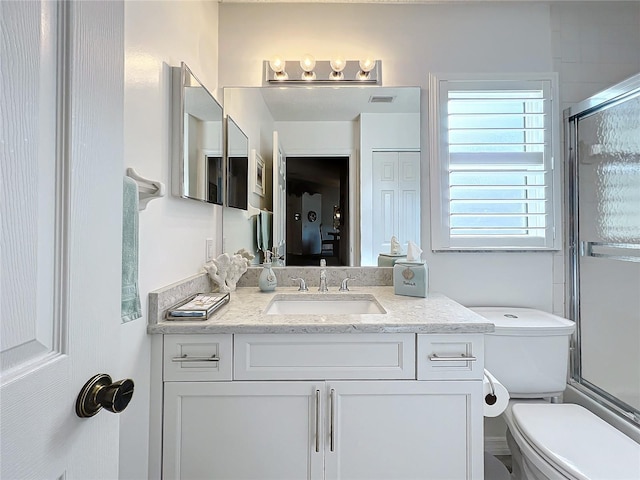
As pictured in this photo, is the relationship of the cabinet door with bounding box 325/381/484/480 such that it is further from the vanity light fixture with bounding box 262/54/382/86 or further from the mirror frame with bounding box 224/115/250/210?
the vanity light fixture with bounding box 262/54/382/86

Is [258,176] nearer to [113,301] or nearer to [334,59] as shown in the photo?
[334,59]

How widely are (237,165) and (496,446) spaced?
6.41ft

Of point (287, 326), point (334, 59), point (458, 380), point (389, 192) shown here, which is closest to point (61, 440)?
point (287, 326)

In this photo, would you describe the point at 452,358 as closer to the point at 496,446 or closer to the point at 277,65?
the point at 496,446

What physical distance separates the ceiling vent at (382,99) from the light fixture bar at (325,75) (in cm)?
7

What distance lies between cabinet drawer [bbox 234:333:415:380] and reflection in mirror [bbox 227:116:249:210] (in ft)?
2.78

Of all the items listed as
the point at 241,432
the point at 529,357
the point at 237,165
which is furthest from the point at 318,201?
the point at 529,357

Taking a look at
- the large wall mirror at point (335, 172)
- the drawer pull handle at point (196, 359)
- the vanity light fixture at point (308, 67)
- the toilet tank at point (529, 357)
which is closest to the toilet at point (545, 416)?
the toilet tank at point (529, 357)

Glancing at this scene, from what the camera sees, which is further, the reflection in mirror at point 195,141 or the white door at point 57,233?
the reflection in mirror at point 195,141

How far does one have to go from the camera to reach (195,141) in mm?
1376

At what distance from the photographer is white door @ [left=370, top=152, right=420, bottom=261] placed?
71.7 inches

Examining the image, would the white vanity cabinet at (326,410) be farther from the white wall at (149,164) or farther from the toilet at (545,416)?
the toilet at (545,416)

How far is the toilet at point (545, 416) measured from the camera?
1.08 m

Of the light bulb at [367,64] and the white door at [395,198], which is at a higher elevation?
the light bulb at [367,64]
